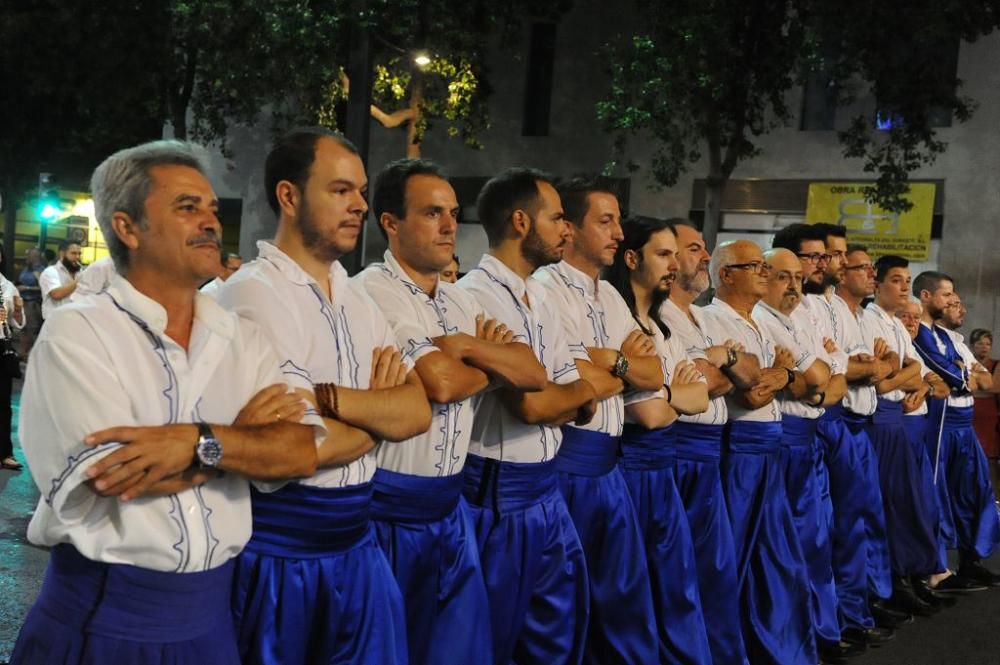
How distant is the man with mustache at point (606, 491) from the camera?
15.4 feet

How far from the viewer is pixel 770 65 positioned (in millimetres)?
17188

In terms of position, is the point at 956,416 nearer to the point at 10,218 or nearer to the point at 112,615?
the point at 112,615

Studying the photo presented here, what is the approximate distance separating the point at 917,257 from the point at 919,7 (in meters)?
4.99

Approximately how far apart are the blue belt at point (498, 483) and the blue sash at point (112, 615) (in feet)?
5.31

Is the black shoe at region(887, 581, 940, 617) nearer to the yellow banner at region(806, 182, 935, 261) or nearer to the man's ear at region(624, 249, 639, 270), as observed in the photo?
the man's ear at region(624, 249, 639, 270)

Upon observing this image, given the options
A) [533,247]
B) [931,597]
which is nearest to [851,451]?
[931,597]

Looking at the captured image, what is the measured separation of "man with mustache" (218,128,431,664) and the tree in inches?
530

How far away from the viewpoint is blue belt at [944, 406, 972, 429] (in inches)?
331

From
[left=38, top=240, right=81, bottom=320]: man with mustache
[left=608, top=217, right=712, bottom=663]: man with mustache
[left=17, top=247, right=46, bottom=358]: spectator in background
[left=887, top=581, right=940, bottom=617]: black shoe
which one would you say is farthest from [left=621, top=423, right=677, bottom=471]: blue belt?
[left=17, top=247, right=46, bottom=358]: spectator in background

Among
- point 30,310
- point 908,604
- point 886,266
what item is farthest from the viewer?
point 30,310

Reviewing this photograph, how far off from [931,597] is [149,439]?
6382mm

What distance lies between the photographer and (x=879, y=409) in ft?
24.5

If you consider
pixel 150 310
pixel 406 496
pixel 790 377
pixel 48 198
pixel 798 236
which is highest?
pixel 48 198

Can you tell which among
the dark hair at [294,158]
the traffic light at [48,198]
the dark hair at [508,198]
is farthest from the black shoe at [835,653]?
the traffic light at [48,198]
